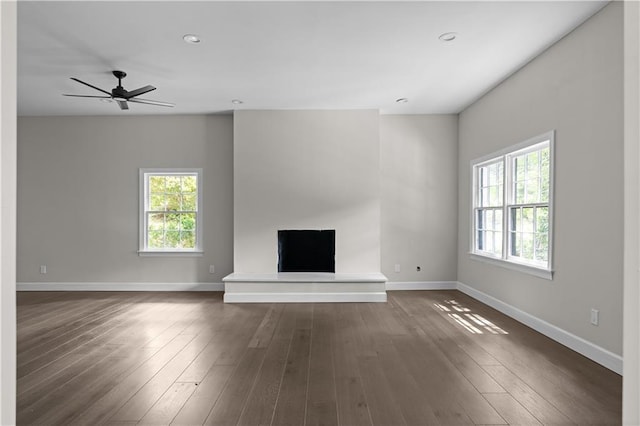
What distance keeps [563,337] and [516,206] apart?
1588mm

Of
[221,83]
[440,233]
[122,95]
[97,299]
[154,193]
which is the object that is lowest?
[97,299]

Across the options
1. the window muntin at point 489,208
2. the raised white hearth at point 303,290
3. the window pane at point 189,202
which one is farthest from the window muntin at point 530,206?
the window pane at point 189,202

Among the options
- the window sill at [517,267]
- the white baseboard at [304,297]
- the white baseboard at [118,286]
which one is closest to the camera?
the window sill at [517,267]

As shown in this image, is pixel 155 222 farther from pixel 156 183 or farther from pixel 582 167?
pixel 582 167

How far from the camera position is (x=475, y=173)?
229 inches

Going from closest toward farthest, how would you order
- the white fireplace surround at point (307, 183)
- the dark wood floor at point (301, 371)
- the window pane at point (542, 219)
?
the dark wood floor at point (301, 371)
the window pane at point (542, 219)
the white fireplace surround at point (307, 183)

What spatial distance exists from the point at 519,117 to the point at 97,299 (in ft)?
20.6

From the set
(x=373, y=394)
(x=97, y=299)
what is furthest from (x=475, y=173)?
(x=97, y=299)

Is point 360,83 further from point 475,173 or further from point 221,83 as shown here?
point 475,173

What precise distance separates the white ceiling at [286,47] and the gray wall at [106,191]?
93cm

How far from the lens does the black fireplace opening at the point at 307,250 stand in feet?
20.1

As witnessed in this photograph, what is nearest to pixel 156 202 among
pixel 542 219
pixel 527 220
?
pixel 527 220

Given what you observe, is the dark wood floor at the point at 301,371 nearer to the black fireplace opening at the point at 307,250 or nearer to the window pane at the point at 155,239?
the black fireplace opening at the point at 307,250

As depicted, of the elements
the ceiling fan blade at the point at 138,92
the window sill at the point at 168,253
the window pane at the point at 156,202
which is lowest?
the window sill at the point at 168,253
